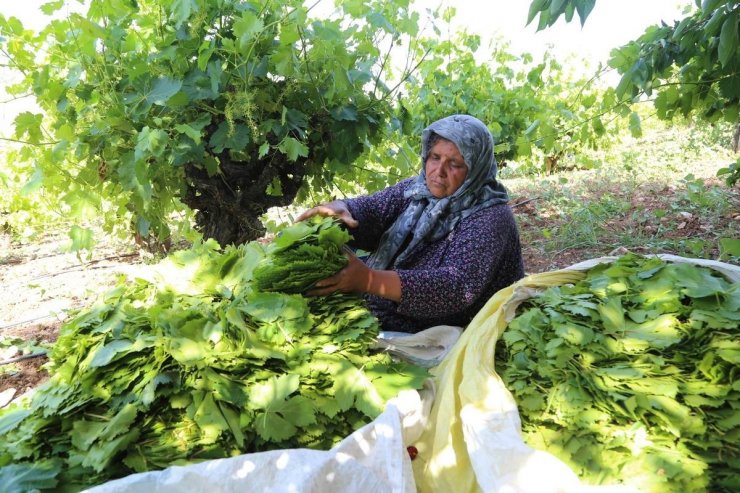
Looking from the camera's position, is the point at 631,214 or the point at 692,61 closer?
the point at 692,61

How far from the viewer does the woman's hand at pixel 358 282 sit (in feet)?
5.62

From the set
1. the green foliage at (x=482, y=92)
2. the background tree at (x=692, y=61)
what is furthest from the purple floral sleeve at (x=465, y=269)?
the green foliage at (x=482, y=92)

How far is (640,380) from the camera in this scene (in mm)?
1270

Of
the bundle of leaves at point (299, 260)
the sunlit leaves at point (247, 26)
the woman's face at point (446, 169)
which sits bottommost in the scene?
the bundle of leaves at point (299, 260)

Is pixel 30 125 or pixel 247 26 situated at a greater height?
pixel 247 26

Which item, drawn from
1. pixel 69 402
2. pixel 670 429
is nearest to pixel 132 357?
pixel 69 402

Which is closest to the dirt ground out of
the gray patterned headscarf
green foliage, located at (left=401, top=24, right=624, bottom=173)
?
the gray patterned headscarf

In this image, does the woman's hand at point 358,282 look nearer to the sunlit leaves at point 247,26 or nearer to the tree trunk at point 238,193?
the sunlit leaves at point 247,26

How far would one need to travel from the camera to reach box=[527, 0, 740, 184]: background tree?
1.65m

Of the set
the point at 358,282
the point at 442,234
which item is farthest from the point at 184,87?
the point at 442,234

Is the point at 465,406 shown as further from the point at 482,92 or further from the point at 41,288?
the point at 482,92

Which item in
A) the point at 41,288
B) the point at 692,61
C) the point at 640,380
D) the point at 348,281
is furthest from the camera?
the point at 41,288

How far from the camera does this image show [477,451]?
1.34m

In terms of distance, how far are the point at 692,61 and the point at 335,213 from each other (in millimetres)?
2442
